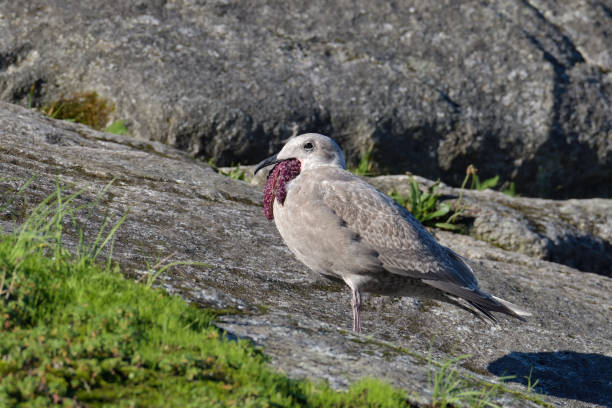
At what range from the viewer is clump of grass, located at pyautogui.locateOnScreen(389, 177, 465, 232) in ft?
30.4

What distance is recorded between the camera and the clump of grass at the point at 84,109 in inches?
383

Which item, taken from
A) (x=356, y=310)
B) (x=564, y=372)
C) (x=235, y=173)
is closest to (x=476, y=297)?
(x=356, y=310)

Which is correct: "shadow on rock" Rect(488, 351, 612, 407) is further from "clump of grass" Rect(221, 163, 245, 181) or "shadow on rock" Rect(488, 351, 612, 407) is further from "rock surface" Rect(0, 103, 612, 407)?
"clump of grass" Rect(221, 163, 245, 181)

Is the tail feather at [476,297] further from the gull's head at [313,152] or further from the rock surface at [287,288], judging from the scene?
the gull's head at [313,152]

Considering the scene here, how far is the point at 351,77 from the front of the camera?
10906mm

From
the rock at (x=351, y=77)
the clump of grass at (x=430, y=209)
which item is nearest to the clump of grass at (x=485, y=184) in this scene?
the rock at (x=351, y=77)

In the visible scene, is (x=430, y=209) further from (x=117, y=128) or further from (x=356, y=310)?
(x=117, y=128)

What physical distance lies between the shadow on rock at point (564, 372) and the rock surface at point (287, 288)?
0.04ft

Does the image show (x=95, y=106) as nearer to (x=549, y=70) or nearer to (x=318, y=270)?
(x=318, y=270)

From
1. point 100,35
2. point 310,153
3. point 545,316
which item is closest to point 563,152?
point 545,316

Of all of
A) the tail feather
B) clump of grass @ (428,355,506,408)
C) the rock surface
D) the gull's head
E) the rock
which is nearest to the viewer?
clump of grass @ (428,355,506,408)

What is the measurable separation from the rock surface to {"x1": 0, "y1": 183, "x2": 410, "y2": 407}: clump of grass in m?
0.29

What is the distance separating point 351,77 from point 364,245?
20.2 ft

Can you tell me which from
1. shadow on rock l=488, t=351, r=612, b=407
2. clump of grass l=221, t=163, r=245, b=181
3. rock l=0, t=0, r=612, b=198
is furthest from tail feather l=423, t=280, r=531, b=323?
rock l=0, t=0, r=612, b=198
